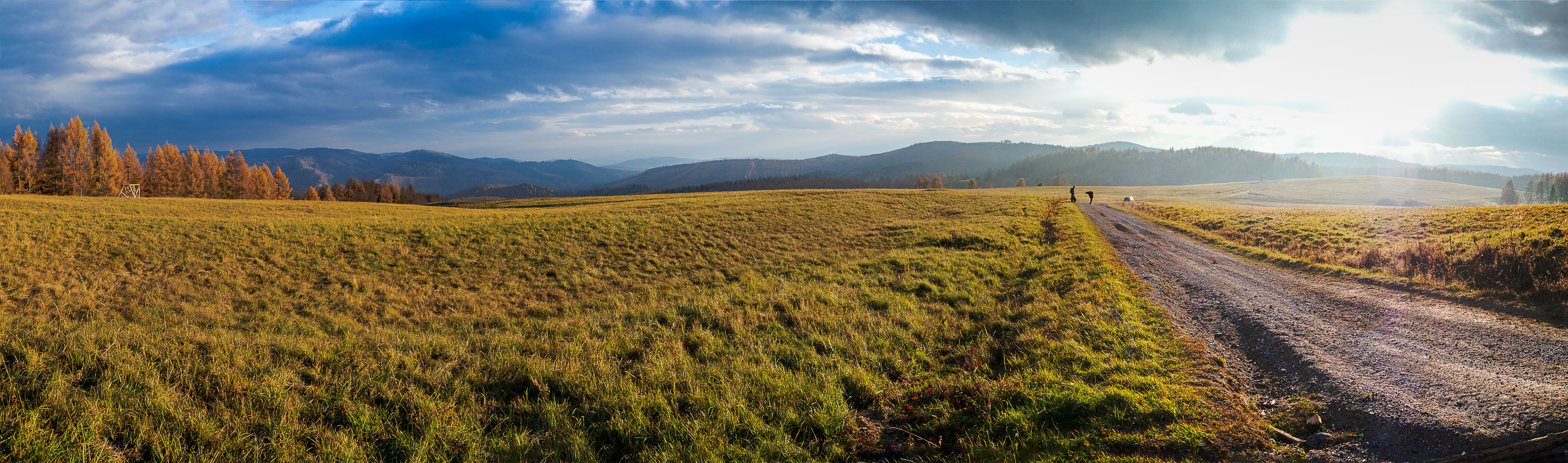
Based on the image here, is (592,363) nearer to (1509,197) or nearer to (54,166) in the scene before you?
(54,166)

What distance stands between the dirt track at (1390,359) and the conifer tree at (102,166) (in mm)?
112246

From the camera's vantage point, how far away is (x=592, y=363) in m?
7.17

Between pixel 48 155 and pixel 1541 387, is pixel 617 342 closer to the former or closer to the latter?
pixel 1541 387

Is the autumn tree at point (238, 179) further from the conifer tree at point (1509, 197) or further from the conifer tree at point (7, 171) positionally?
the conifer tree at point (1509, 197)

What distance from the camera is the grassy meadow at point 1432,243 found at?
1090 cm

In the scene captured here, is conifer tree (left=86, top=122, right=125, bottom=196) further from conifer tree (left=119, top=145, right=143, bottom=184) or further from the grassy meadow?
the grassy meadow

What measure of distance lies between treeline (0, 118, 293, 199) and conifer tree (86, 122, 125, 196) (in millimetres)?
67

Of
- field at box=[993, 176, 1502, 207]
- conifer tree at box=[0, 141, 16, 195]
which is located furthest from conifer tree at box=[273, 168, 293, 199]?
field at box=[993, 176, 1502, 207]

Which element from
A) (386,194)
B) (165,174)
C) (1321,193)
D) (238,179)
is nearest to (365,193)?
(386,194)

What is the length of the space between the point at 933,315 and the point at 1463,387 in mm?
6495

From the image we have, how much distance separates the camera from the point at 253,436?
478 cm

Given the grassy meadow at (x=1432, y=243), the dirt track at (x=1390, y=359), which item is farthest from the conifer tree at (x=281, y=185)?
the grassy meadow at (x=1432, y=243)

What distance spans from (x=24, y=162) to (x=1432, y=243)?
123606 mm

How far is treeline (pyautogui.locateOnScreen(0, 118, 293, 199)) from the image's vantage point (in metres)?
64.2
